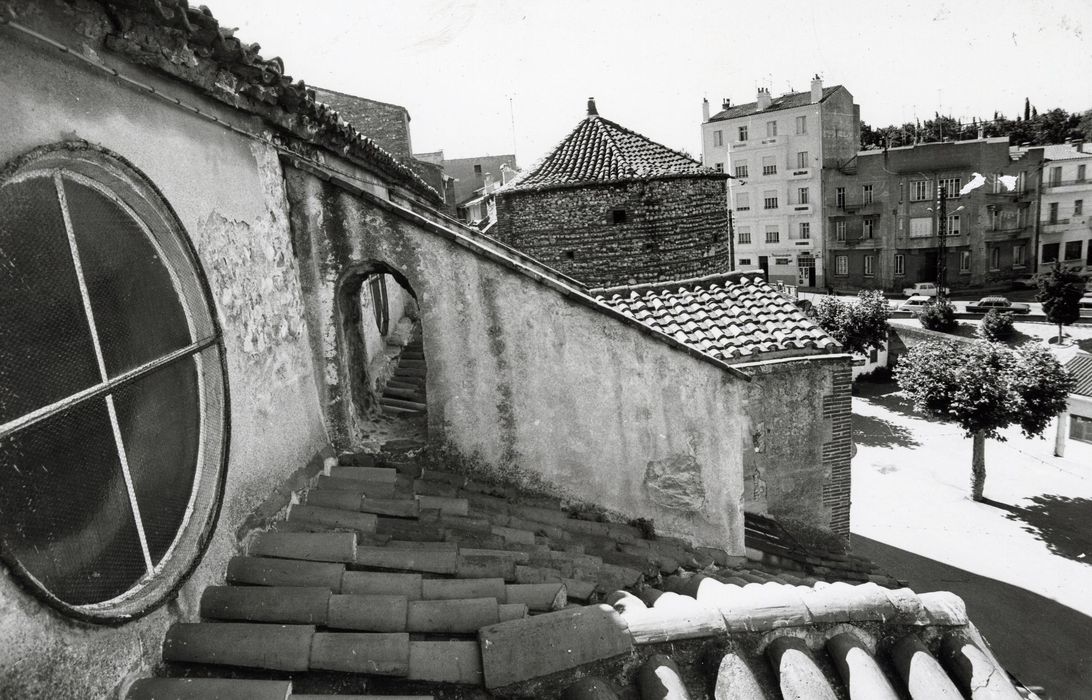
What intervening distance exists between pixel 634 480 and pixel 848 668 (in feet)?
8.52

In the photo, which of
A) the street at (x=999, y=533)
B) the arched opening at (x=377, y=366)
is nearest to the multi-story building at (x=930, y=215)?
the street at (x=999, y=533)

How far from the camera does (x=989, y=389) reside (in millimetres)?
16328

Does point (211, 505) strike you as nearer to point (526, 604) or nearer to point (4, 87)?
point (526, 604)

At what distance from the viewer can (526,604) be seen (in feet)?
13.1

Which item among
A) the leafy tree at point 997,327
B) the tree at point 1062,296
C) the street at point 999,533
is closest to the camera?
the street at point 999,533

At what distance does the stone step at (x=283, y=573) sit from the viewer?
3.84m

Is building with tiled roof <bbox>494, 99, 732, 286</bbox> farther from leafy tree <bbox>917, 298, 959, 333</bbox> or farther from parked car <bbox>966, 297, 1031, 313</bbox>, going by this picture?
parked car <bbox>966, 297, 1031, 313</bbox>

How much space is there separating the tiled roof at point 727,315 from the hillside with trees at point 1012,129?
49.3m

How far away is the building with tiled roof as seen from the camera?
15.8 metres

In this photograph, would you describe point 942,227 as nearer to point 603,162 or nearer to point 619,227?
point 603,162

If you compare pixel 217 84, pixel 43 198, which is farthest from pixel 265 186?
pixel 43 198

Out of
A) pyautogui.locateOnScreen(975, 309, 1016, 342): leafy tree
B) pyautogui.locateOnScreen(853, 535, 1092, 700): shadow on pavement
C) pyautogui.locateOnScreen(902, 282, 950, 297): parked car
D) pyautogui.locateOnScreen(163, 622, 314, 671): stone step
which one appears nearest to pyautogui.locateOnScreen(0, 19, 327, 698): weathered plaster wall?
pyautogui.locateOnScreen(163, 622, 314, 671): stone step

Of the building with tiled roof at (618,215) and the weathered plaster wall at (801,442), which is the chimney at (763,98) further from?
the weathered plaster wall at (801,442)

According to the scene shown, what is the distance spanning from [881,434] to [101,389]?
22978 mm
